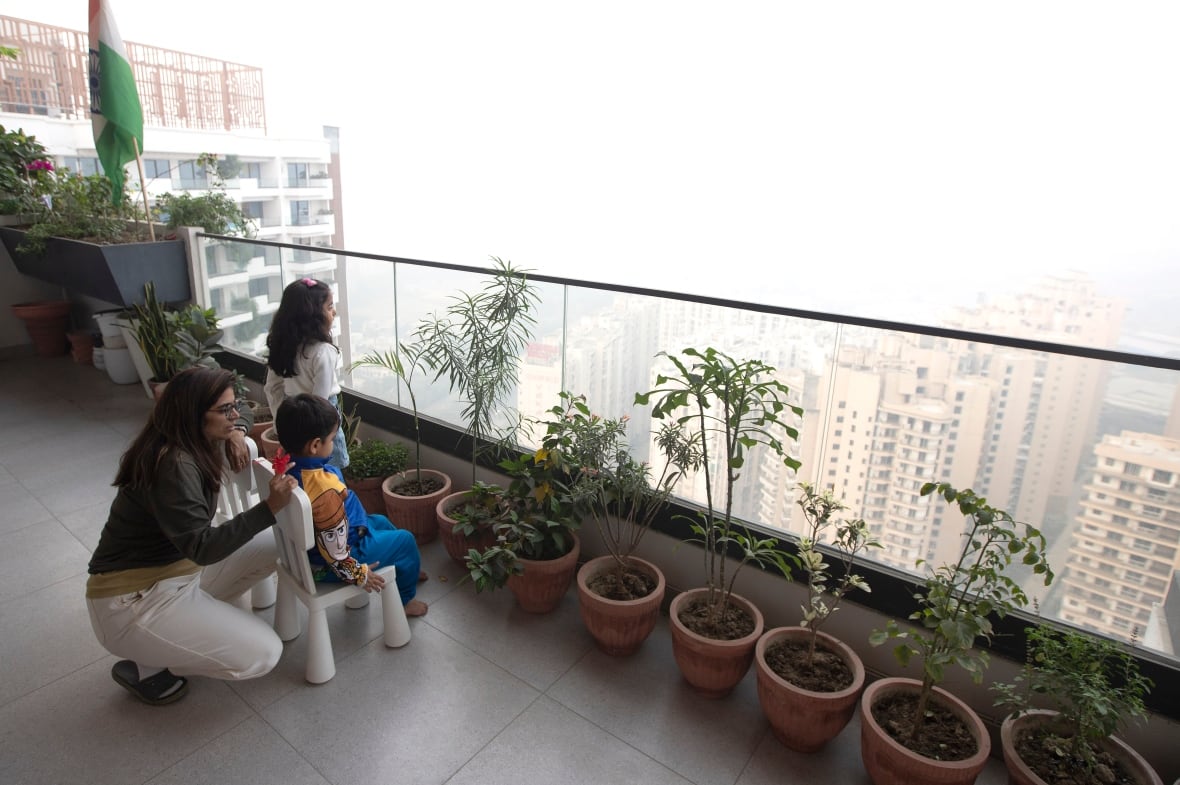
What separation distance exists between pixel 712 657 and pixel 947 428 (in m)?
1.10

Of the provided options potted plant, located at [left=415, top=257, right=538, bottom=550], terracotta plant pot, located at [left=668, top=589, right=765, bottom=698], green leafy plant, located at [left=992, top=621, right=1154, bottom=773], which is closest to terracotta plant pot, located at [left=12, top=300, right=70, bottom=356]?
potted plant, located at [left=415, top=257, right=538, bottom=550]

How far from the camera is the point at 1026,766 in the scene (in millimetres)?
1761

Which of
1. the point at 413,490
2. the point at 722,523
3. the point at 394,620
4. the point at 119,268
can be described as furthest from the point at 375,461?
the point at 119,268

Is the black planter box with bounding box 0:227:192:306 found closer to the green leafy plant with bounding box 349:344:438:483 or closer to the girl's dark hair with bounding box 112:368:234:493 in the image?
the green leafy plant with bounding box 349:344:438:483

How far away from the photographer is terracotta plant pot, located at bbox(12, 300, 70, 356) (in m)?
5.92

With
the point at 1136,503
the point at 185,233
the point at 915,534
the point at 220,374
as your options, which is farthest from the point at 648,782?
the point at 185,233

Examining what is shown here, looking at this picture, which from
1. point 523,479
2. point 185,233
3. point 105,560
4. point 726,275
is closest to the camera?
point 105,560

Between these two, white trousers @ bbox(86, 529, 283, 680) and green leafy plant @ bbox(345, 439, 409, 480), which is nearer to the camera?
white trousers @ bbox(86, 529, 283, 680)

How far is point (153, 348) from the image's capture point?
473 centimetres

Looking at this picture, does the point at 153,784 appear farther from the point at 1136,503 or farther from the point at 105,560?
the point at 1136,503

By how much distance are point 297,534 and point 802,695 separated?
5.33 feet

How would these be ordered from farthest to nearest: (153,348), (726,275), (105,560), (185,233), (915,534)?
(726,275)
(185,233)
(153,348)
(915,534)
(105,560)

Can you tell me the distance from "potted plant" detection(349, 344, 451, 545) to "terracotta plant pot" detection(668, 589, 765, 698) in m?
1.40

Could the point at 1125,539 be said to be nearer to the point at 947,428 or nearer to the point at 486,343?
the point at 947,428
